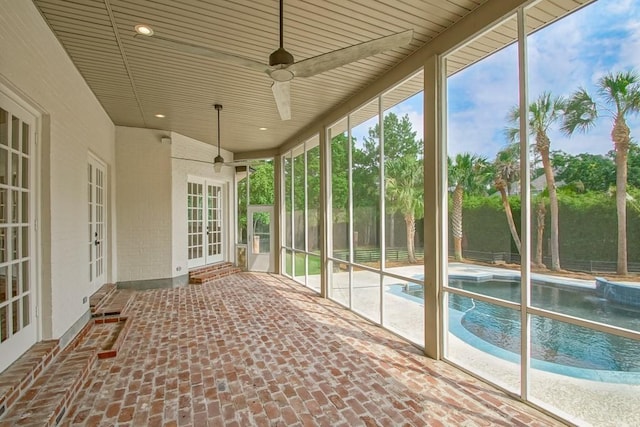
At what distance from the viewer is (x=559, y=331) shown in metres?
2.62

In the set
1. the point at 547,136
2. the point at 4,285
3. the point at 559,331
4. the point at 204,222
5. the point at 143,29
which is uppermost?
the point at 143,29

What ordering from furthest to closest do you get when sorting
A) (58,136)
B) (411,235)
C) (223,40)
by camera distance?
(411,235), (58,136), (223,40)

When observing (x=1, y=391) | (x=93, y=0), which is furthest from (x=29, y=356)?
(x=93, y=0)

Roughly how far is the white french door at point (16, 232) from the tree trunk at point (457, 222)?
4.12 m

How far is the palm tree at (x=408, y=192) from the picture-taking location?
4.05 m

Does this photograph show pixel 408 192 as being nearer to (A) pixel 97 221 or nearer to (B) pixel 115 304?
(B) pixel 115 304


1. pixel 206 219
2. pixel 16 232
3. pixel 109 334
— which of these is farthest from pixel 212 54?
pixel 206 219

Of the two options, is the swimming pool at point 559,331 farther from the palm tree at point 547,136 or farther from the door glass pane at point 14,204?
the door glass pane at point 14,204

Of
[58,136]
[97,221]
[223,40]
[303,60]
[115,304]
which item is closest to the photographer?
[303,60]

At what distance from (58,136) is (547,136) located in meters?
4.76

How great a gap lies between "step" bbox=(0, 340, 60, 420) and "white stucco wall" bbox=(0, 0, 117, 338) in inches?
9.6

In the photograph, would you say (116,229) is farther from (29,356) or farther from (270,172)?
(270,172)

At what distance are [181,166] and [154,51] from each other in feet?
13.3

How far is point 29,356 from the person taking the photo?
2865 mm
